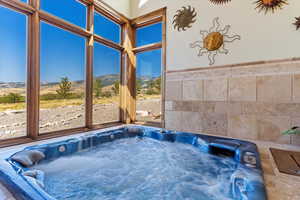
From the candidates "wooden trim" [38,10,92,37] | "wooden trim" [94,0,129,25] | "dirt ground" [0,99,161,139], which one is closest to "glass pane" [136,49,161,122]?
"dirt ground" [0,99,161,139]

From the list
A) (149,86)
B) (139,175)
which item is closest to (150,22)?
(149,86)

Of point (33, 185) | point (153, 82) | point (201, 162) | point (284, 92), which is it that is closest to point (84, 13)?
point (153, 82)

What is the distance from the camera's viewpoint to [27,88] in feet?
5.19

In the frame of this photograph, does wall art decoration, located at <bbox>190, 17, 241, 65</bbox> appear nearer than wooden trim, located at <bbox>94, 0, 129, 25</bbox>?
Yes

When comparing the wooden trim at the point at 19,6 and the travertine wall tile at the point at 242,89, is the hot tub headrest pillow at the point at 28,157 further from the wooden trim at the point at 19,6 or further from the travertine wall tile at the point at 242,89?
the travertine wall tile at the point at 242,89

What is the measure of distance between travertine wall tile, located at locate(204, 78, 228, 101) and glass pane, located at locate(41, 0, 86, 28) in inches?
78.1

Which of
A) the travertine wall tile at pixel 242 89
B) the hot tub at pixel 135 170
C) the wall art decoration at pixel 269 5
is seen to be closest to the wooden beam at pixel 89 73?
the hot tub at pixel 135 170

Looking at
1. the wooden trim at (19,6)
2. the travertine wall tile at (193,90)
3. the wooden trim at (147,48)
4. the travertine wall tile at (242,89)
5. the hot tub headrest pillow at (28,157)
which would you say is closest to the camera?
the hot tub headrest pillow at (28,157)

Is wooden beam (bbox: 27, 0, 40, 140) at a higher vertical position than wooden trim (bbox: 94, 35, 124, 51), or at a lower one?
lower

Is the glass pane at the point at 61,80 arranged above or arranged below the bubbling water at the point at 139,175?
above

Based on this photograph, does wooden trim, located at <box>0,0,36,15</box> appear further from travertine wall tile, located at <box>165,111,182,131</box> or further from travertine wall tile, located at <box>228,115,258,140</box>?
travertine wall tile, located at <box>228,115,258,140</box>

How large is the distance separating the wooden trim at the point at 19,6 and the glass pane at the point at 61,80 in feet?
0.59

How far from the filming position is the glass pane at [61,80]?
1764 millimetres

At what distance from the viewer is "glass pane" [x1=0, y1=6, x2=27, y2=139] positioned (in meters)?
1.45
